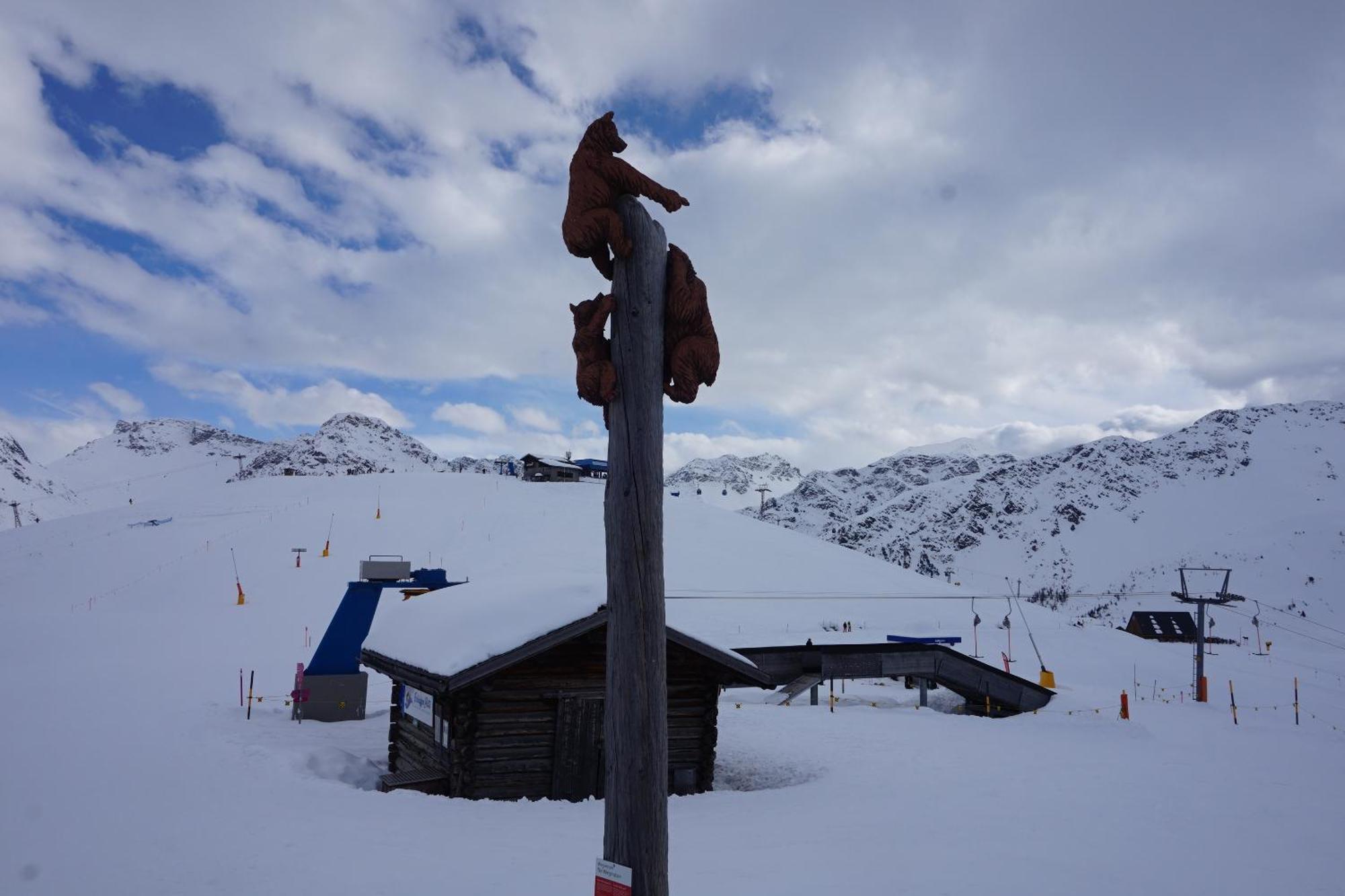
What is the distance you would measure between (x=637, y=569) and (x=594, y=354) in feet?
3.44

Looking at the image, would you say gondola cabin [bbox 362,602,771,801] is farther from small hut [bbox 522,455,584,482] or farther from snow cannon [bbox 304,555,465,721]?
small hut [bbox 522,455,584,482]

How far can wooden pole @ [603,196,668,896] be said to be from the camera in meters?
3.45

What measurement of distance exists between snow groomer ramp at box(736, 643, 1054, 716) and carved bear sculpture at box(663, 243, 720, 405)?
19.7 meters

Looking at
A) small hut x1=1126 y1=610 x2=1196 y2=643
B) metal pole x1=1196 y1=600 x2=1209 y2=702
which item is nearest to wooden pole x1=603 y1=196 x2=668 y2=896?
metal pole x1=1196 y1=600 x2=1209 y2=702

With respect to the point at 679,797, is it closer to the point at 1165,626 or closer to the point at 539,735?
the point at 539,735

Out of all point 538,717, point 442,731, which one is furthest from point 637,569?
point 442,731

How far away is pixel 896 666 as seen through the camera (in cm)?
2234

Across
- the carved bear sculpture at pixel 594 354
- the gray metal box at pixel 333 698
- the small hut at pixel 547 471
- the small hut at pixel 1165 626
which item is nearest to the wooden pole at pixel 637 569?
the carved bear sculpture at pixel 594 354

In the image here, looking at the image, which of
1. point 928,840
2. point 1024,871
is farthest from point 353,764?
point 1024,871

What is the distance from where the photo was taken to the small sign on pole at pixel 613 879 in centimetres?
330

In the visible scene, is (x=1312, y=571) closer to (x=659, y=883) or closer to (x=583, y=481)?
(x=583, y=481)

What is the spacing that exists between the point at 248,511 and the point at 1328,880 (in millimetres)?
60389

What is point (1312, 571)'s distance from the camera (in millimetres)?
114062

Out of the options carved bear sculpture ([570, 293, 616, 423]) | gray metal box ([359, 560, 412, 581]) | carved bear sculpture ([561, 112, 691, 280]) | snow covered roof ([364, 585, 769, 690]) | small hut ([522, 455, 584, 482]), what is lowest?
snow covered roof ([364, 585, 769, 690])
